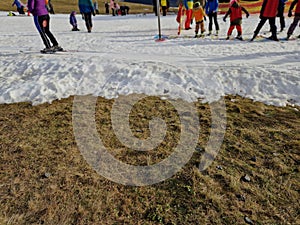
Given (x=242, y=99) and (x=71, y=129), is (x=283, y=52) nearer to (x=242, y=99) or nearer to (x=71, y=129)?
(x=242, y=99)

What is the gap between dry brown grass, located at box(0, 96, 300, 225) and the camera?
8.18 feet

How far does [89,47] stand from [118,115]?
5.27 meters

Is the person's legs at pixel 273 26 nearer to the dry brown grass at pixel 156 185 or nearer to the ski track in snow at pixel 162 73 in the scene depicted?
the ski track in snow at pixel 162 73

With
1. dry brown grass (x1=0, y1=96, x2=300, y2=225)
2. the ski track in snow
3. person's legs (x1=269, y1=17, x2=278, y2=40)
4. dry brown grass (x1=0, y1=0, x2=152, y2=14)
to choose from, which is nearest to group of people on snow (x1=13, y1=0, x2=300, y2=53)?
person's legs (x1=269, y1=17, x2=278, y2=40)

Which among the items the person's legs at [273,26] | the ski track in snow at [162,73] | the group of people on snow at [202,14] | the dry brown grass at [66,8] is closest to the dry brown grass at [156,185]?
the ski track in snow at [162,73]

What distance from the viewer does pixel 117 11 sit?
78.8ft

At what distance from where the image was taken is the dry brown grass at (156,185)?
2.49 metres

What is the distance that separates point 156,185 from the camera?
286 cm

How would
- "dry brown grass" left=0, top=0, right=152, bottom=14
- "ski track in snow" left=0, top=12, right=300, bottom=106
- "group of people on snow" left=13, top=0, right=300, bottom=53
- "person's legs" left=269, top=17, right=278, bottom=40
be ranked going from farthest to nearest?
"dry brown grass" left=0, top=0, right=152, bottom=14, "person's legs" left=269, top=17, right=278, bottom=40, "group of people on snow" left=13, top=0, right=300, bottom=53, "ski track in snow" left=0, top=12, right=300, bottom=106

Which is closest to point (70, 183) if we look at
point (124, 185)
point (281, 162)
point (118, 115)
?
point (124, 185)

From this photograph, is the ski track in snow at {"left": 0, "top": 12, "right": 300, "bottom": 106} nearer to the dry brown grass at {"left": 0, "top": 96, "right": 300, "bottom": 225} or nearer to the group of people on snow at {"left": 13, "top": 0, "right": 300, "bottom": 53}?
the group of people on snow at {"left": 13, "top": 0, "right": 300, "bottom": 53}

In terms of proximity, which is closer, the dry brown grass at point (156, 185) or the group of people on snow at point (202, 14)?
the dry brown grass at point (156, 185)

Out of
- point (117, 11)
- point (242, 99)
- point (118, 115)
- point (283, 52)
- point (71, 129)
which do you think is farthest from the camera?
point (117, 11)

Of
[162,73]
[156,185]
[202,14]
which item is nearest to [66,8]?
[202,14]
